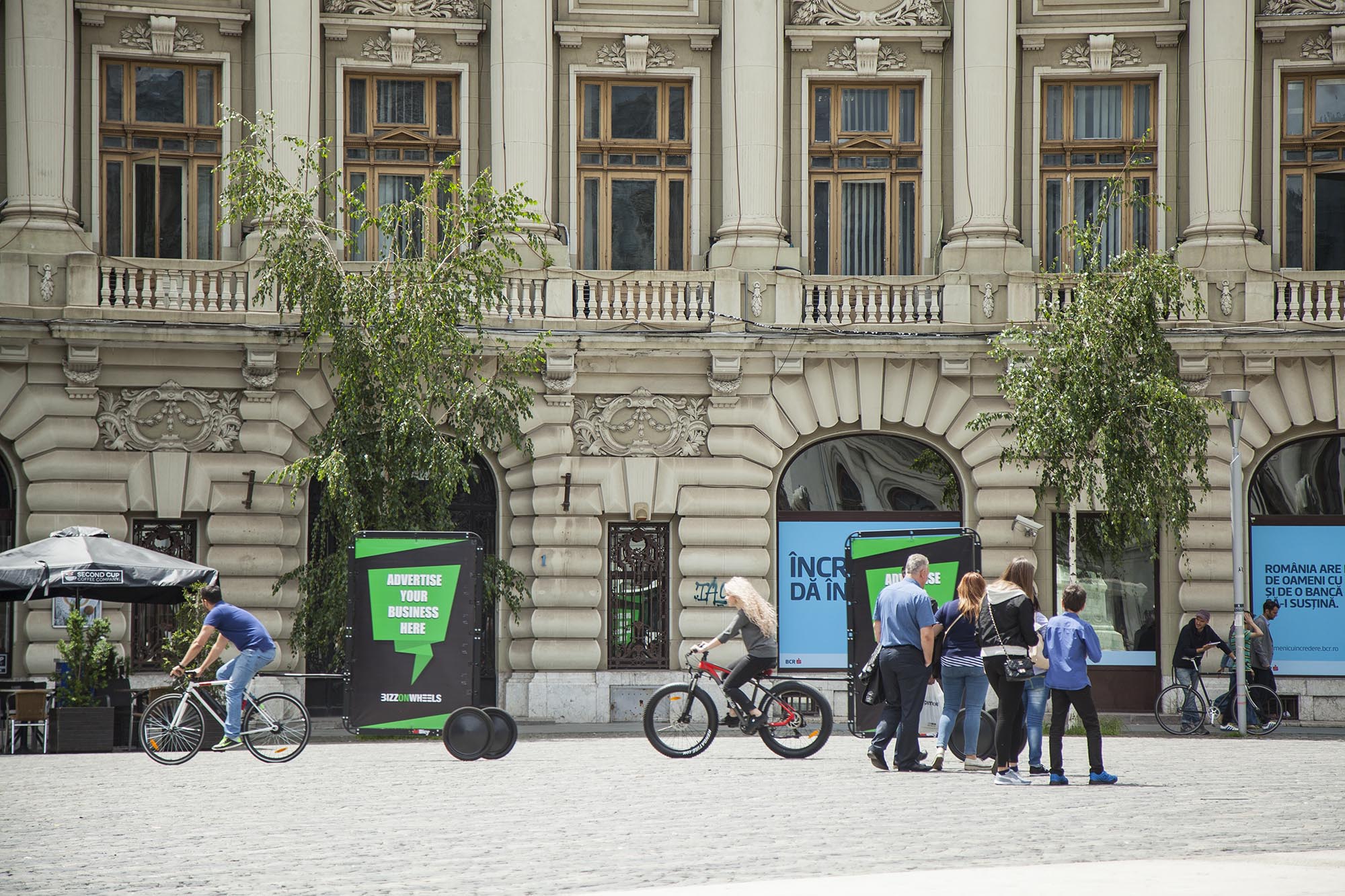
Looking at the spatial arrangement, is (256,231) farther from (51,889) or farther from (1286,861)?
(1286,861)

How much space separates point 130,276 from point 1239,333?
16491 mm

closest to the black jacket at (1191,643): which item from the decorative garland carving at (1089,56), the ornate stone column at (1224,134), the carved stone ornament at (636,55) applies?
the ornate stone column at (1224,134)

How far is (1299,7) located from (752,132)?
28.6 feet

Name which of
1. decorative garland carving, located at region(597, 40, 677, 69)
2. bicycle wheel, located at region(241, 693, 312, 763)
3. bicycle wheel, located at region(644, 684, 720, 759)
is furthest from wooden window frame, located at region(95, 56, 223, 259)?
bicycle wheel, located at region(644, 684, 720, 759)

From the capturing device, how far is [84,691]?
18.9 metres

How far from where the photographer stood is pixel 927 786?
1318 centimetres

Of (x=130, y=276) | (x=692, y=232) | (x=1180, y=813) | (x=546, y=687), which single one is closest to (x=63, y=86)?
(x=130, y=276)

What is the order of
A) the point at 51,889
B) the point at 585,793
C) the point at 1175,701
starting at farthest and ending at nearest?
the point at 1175,701 < the point at 585,793 < the point at 51,889

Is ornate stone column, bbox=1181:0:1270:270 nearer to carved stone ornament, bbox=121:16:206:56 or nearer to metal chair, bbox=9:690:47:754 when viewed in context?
carved stone ornament, bbox=121:16:206:56

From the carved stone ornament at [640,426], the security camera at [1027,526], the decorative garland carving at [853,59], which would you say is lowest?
the security camera at [1027,526]

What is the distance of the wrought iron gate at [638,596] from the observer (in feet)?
79.1

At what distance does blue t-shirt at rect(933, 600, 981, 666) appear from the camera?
14312mm

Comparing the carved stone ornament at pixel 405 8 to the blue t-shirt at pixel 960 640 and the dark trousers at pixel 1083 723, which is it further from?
the dark trousers at pixel 1083 723

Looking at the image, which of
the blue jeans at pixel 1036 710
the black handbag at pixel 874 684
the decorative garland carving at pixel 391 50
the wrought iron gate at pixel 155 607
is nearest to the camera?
the blue jeans at pixel 1036 710
